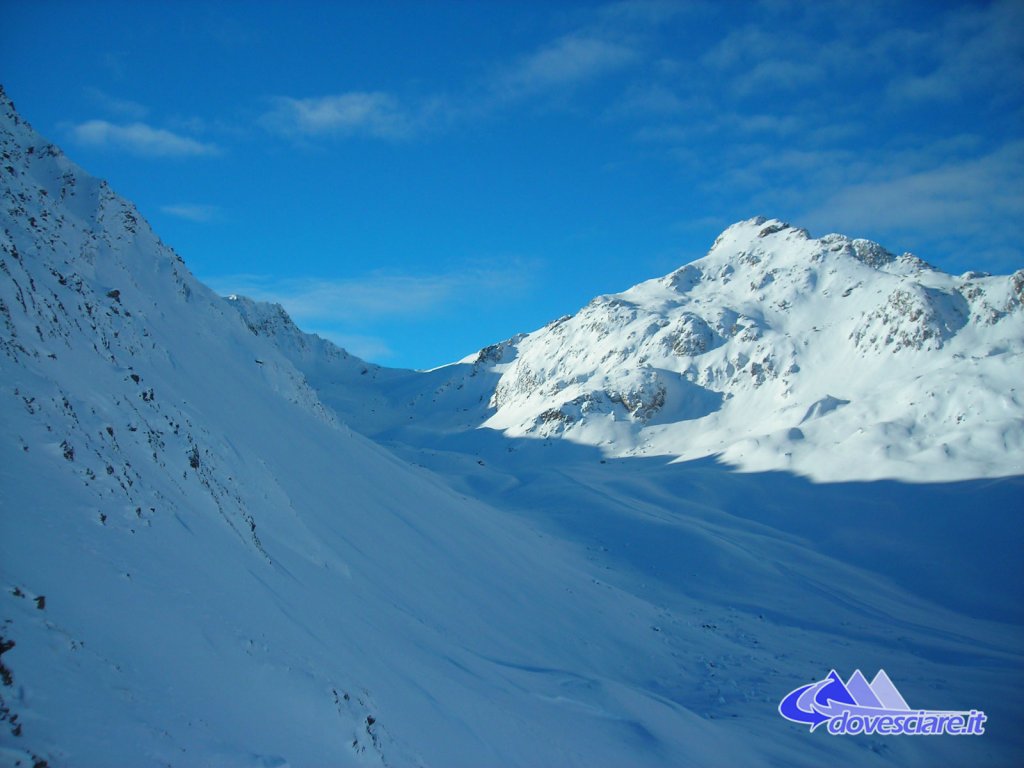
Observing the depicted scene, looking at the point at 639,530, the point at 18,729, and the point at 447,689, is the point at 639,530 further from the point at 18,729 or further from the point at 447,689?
the point at 18,729

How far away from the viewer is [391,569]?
1839 centimetres

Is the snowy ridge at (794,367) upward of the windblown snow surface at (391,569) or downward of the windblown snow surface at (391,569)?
upward

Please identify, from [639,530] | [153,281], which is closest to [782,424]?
[639,530]

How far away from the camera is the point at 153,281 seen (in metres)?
29.3

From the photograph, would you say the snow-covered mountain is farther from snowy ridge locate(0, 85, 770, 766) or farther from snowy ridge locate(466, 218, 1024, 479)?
snowy ridge locate(0, 85, 770, 766)

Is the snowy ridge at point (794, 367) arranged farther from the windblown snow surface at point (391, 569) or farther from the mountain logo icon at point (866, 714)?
the mountain logo icon at point (866, 714)

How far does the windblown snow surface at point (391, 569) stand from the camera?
725 cm

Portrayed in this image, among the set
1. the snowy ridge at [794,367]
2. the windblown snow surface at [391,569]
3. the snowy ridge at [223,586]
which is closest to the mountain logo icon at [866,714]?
the windblown snow surface at [391,569]

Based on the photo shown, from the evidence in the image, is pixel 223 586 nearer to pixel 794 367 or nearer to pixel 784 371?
pixel 784 371

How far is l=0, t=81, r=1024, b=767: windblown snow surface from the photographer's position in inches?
285

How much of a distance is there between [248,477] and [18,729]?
12.1m

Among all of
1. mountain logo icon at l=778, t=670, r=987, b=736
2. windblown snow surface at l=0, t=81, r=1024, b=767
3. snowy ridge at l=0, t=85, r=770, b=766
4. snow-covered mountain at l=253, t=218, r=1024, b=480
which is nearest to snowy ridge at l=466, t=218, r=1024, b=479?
snow-covered mountain at l=253, t=218, r=1024, b=480

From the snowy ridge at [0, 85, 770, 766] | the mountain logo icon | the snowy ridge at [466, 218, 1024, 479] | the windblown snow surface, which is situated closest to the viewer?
the snowy ridge at [0, 85, 770, 766]

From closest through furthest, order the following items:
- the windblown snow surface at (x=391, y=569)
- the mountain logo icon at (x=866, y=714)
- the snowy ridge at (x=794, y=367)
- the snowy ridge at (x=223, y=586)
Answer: the snowy ridge at (x=223, y=586), the windblown snow surface at (x=391, y=569), the mountain logo icon at (x=866, y=714), the snowy ridge at (x=794, y=367)
